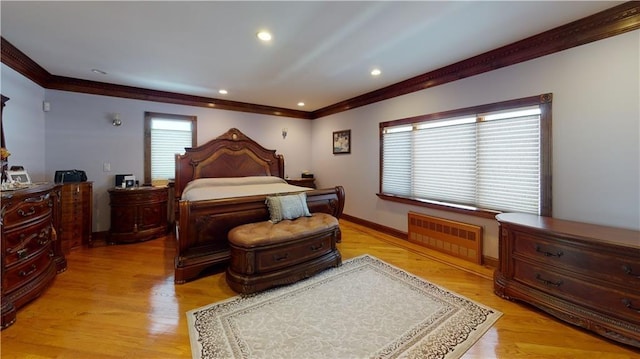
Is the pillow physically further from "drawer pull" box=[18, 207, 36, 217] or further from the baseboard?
"drawer pull" box=[18, 207, 36, 217]

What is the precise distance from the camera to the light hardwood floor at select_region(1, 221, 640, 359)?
167cm

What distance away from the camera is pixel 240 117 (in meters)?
5.22

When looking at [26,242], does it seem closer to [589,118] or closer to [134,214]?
[134,214]

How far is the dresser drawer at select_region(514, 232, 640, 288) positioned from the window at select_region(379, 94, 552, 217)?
687 millimetres

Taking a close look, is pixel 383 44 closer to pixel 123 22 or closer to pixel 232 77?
pixel 232 77

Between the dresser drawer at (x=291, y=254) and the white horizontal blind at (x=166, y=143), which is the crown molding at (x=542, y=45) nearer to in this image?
the dresser drawer at (x=291, y=254)

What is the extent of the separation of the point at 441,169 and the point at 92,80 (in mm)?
5379

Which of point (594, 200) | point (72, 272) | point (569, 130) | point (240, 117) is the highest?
point (240, 117)

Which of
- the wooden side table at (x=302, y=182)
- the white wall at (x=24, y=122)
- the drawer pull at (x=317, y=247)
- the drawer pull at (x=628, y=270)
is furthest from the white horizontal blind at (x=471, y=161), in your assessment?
the white wall at (x=24, y=122)

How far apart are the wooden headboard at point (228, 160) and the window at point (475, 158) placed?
7.96 feet

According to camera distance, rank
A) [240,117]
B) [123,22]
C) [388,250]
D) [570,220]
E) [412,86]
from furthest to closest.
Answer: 1. [240,117]
2. [412,86]
3. [388,250]
4. [570,220]
5. [123,22]

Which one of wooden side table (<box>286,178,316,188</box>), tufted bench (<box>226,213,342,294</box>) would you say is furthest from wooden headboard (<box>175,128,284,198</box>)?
tufted bench (<box>226,213,342,294</box>)

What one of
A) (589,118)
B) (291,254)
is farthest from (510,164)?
(291,254)

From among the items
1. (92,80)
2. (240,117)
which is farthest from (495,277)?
(92,80)
